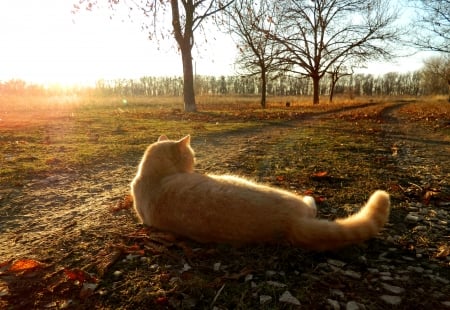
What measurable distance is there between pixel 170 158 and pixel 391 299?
99.7 inches

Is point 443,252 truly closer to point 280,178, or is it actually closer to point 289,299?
point 289,299

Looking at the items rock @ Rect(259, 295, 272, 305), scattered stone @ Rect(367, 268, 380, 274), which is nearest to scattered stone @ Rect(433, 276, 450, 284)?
scattered stone @ Rect(367, 268, 380, 274)

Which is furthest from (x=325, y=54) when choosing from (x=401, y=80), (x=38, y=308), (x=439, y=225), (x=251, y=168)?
(x=401, y=80)

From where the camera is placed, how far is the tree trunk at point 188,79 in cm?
1725

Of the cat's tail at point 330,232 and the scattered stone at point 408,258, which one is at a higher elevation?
the cat's tail at point 330,232

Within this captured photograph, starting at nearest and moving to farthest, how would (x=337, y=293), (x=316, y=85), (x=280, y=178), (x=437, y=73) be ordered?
(x=337, y=293) < (x=280, y=178) < (x=316, y=85) < (x=437, y=73)

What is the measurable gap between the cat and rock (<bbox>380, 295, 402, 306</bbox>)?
0.48 m

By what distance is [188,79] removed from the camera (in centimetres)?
1775

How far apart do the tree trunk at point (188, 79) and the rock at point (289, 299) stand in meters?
16.2

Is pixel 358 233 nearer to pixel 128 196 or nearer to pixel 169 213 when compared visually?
pixel 169 213

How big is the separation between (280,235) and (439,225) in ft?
5.46

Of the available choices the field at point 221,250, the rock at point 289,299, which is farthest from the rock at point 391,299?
the rock at point 289,299

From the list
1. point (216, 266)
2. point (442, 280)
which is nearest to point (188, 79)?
point (216, 266)

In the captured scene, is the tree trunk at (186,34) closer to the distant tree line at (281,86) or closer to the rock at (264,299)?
the rock at (264,299)
